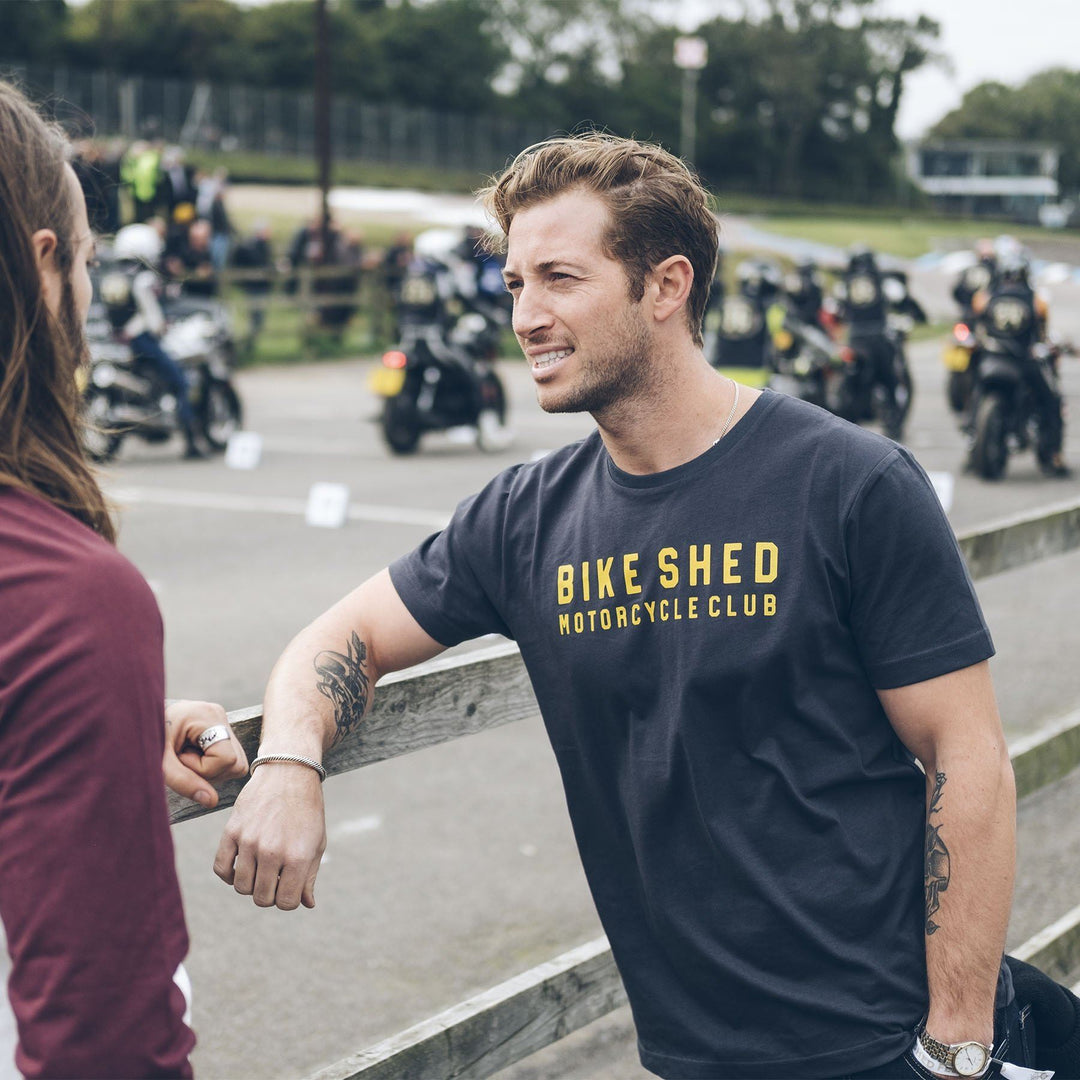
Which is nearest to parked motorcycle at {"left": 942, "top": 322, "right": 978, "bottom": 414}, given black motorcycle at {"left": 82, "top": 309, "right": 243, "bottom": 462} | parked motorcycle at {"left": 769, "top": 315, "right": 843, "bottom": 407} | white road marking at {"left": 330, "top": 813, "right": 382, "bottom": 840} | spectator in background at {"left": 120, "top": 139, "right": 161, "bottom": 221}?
parked motorcycle at {"left": 769, "top": 315, "right": 843, "bottom": 407}

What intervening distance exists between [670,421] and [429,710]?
679 millimetres

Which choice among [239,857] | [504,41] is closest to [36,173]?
[239,857]

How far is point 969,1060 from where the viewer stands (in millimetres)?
2006

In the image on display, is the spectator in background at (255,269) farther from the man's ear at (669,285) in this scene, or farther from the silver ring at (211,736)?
the silver ring at (211,736)

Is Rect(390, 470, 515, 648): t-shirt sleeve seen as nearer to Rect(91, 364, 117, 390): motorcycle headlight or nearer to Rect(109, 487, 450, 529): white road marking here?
Rect(109, 487, 450, 529): white road marking

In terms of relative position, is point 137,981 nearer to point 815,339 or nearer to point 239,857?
point 239,857

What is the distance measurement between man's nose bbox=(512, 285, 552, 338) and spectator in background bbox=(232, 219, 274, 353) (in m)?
21.9

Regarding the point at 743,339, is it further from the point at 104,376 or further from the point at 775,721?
the point at 775,721

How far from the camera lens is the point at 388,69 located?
81438mm

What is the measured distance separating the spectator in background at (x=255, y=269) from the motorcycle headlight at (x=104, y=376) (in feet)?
34.9

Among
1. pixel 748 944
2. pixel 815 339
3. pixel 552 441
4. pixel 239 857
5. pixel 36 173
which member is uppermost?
pixel 36 173

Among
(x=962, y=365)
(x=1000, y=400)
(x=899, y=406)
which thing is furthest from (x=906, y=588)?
(x=899, y=406)

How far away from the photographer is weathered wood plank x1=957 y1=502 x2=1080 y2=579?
13.4 ft

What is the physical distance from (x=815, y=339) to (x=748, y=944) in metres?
13.9
